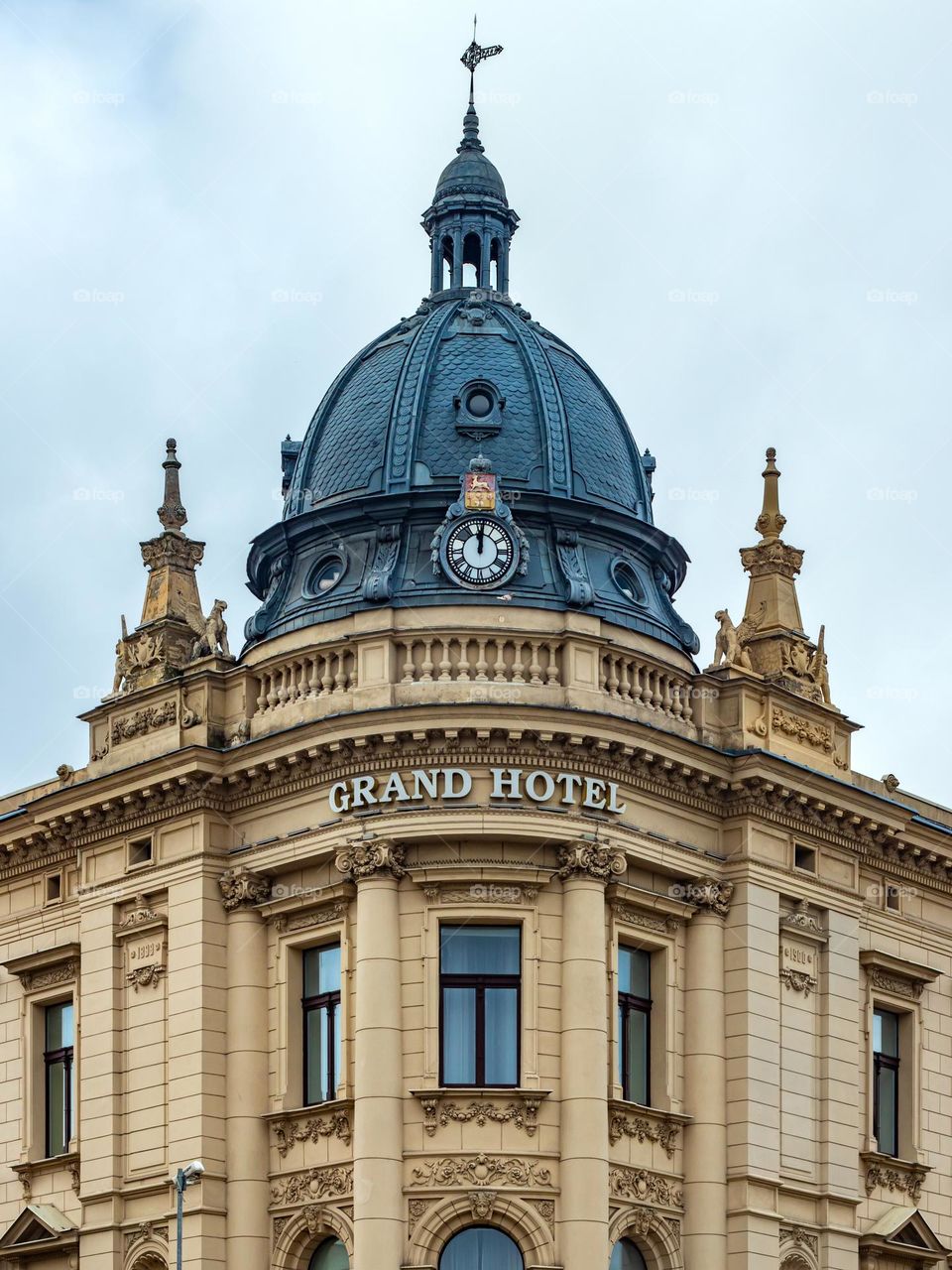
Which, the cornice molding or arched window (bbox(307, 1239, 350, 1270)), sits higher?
the cornice molding

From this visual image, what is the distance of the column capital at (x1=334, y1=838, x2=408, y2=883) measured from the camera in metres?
50.8

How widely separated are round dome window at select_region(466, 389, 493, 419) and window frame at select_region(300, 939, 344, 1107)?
11.0m

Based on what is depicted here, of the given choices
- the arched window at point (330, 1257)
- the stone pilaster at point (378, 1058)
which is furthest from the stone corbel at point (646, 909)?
the arched window at point (330, 1257)

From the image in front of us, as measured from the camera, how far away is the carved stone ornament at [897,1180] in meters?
55.8

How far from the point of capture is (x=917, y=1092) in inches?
2277

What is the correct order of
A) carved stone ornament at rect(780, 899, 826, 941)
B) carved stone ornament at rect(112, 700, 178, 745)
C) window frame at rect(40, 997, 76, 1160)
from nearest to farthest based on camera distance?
carved stone ornament at rect(780, 899, 826, 941) < carved stone ornament at rect(112, 700, 178, 745) < window frame at rect(40, 997, 76, 1160)

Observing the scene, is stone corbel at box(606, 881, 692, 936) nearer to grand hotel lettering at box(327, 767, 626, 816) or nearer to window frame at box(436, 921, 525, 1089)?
grand hotel lettering at box(327, 767, 626, 816)

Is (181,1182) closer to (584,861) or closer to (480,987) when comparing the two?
(480,987)

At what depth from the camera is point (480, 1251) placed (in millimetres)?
49875

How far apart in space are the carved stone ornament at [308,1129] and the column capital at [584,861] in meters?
5.53

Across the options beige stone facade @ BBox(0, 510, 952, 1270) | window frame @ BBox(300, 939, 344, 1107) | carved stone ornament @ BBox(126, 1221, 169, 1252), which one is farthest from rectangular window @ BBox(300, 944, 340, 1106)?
carved stone ornament @ BBox(126, 1221, 169, 1252)

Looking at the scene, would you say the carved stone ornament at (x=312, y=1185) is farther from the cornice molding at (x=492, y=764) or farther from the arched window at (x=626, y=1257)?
the cornice molding at (x=492, y=764)

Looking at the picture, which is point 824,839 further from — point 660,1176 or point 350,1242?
point 350,1242

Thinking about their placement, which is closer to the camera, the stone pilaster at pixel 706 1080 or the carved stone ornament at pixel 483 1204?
the carved stone ornament at pixel 483 1204
